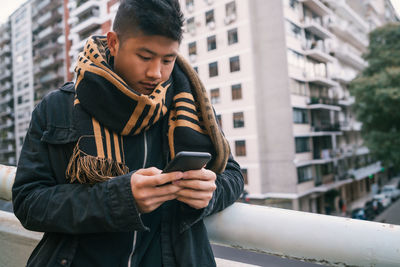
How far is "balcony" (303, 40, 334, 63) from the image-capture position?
420 inches

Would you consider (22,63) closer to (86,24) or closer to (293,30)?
(86,24)

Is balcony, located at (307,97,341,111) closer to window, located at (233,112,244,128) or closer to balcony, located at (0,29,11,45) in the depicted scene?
window, located at (233,112,244,128)

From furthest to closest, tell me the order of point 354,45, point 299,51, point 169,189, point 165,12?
1. point 354,45
2. point 299,51
3. point 165,12
4. point 169,189

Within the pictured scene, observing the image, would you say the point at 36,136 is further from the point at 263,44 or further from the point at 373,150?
the point at 263,44

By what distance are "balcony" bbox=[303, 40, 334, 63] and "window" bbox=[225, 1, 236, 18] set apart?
10.6ft

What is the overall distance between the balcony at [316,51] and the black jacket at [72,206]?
1123 centimetres

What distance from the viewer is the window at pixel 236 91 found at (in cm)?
917

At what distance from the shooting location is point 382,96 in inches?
303

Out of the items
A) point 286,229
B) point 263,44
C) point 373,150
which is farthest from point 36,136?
point 263,44

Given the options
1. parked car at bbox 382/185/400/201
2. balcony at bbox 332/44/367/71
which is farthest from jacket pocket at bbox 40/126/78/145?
balcony at bbox 332/44/367/71

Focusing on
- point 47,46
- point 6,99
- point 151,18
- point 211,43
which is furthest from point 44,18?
point 151,18

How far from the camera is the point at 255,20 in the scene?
9516mm

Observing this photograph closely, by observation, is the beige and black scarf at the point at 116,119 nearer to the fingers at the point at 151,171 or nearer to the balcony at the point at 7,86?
the fingers at the point at 151,171

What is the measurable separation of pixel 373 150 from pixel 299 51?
4380mm
